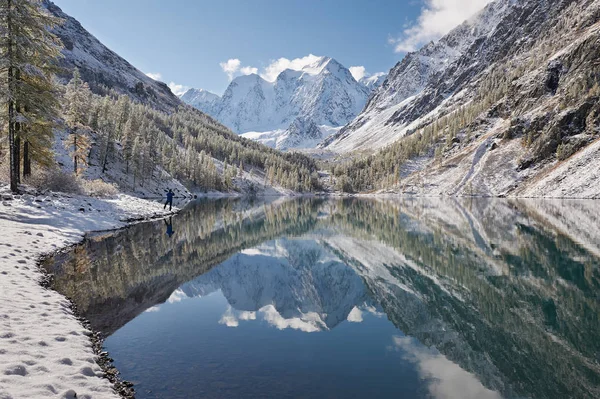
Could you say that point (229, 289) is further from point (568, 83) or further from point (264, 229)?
point (568, 83)

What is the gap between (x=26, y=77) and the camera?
33938mm

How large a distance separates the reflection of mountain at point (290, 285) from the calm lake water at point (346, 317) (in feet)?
0.40

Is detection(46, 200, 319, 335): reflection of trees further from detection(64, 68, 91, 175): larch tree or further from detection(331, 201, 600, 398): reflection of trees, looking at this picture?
detection(64, 68, 91, 175): larch tree

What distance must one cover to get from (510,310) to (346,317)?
7101 millimetres

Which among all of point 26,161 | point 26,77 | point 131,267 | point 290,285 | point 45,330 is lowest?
point 290,285

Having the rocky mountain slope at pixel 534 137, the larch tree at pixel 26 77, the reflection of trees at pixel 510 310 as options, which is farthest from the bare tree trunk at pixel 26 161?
the rocky mountain slope at pixel 534 137

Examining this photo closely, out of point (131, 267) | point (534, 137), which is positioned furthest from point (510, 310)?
point (534, 137)

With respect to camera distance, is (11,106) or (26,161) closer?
(11,106)

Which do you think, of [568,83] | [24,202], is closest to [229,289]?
[24,202]

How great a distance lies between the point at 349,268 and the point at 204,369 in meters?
17.5

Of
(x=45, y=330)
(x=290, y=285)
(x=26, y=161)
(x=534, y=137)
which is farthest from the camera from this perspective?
(x=534, y=137)

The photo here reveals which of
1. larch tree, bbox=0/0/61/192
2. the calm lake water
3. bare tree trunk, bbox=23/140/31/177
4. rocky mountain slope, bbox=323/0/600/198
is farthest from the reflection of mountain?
rocky mountain slope, bbox=323/0/600/198

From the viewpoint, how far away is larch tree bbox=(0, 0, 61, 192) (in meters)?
30.7

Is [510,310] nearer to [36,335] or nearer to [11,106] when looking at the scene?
[36,335]
